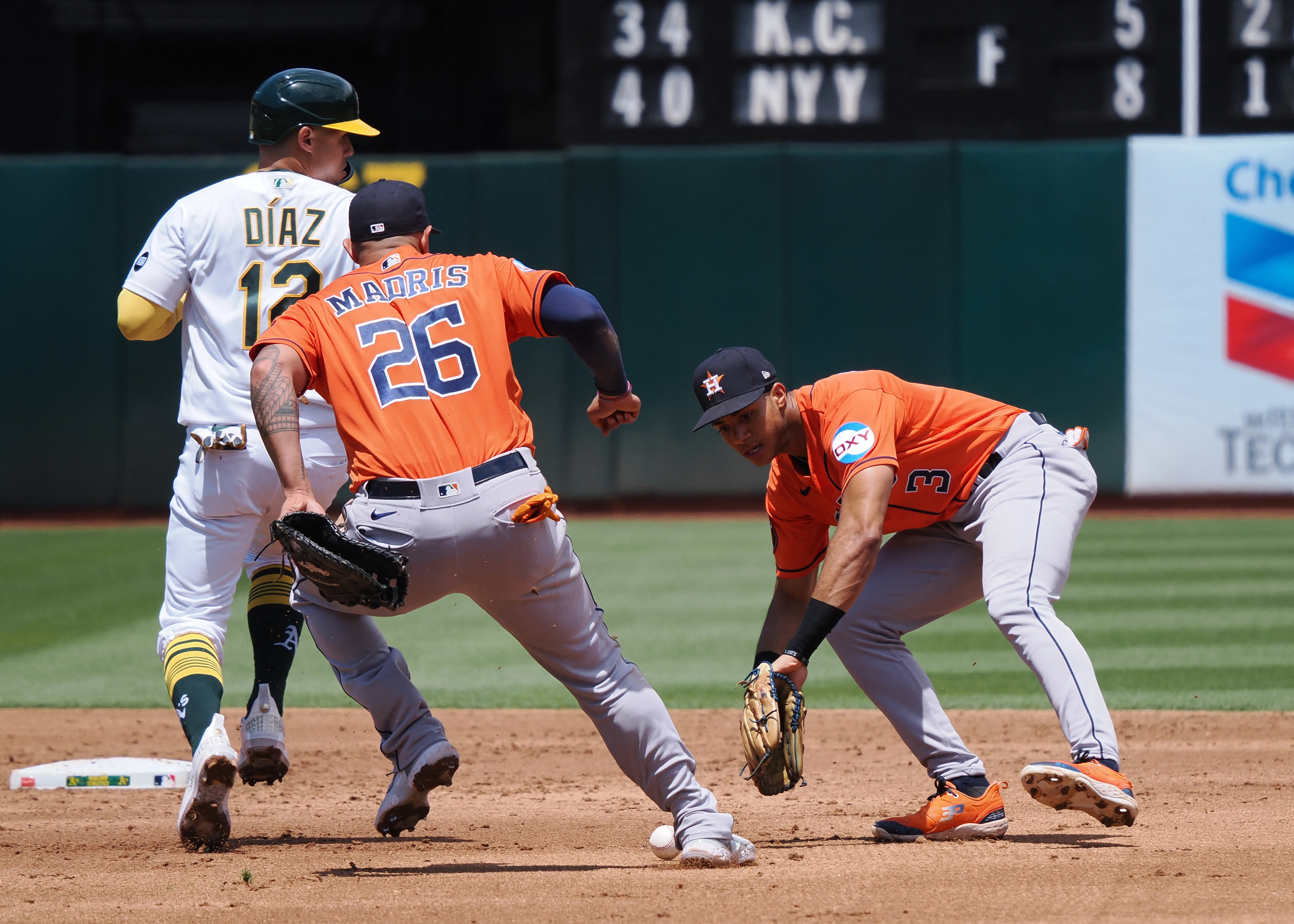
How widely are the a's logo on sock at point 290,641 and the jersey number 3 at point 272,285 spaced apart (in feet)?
2.62

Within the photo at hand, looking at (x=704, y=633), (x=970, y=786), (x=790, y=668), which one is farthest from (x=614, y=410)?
(x=704, y=633)

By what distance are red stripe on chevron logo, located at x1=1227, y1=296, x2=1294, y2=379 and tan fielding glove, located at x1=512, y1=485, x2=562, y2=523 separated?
9.09 m

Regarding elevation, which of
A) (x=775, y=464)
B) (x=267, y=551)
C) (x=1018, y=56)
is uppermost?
(x=1018, y=56)

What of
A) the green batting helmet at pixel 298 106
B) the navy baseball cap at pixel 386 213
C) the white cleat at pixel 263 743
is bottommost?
the white cleat at pixel 263 743

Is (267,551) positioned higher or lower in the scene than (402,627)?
higher

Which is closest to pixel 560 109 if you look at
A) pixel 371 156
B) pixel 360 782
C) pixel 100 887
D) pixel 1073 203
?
pixel 371 156

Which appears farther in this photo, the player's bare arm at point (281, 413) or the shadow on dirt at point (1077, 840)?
the shadow on dirt at point (1077, 840)

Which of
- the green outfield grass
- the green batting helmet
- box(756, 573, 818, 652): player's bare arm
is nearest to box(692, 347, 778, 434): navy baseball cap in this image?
box(756, 573, 818, 652): player's bare arm

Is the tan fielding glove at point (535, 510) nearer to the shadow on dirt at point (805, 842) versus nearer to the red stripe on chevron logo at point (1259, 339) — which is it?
the shadow on dirt at point (805, 842)

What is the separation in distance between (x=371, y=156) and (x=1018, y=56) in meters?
5.11

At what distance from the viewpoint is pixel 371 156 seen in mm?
12305

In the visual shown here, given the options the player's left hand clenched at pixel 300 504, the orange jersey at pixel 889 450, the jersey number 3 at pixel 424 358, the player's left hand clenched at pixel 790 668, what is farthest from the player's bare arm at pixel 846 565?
the player's left hand clenched at pixel 300 504

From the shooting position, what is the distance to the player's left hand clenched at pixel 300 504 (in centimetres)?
319

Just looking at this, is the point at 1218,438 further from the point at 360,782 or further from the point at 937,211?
the point at 360,782
